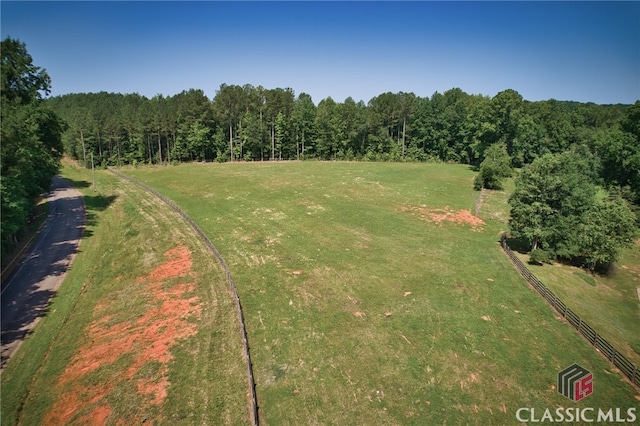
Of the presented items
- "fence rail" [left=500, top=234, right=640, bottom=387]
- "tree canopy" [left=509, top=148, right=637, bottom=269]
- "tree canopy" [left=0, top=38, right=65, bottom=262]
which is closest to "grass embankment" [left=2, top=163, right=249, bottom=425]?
"tree canopy" [left=0, top=38, right=65, bottom=262]

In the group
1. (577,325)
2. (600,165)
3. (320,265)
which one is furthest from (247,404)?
(600,165)

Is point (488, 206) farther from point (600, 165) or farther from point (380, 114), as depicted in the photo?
point (380, 114)

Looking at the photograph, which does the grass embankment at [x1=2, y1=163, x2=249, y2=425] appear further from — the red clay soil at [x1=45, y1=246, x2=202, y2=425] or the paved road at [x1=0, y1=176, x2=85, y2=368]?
the paved road at [x1=0, y1=176, x2=85, y2=368]

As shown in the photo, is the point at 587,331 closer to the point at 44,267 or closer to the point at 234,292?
the point at 234,292

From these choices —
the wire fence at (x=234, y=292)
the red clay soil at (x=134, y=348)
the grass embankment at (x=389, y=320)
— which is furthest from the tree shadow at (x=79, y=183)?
the red clay soil at (x=134, y=348)

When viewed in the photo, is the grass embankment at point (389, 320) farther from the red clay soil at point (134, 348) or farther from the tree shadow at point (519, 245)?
the red clay soil at point (134, 348)
